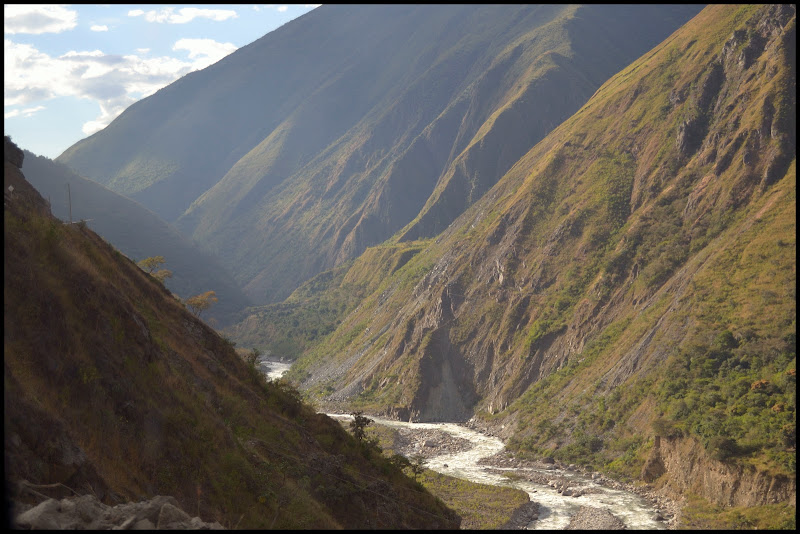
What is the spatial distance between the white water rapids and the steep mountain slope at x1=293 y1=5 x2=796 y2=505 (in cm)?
341

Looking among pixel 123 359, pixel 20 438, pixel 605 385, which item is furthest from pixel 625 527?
pixel 20 438

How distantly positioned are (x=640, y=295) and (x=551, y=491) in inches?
1206

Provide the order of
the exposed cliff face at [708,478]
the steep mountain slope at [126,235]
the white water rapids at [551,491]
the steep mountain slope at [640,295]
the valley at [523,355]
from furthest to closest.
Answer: the steep mountain slope at [126,235]
the steep mountain slope at [640,295]
the white water rapids at [551,491]
the exposed cliff face at [708,478]
the valley at [523,355]

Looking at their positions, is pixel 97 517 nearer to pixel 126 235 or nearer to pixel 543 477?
pixel 543 477

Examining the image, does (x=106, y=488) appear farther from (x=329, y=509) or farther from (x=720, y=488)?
(x=720, y=488)

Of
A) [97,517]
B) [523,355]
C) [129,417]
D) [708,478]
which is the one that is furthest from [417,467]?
[523,355]

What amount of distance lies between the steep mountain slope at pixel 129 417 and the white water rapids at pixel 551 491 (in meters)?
25.0

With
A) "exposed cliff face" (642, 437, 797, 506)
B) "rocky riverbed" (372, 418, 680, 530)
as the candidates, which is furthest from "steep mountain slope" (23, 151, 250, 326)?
"exposed cliff face" (642, 437, 797, 506)

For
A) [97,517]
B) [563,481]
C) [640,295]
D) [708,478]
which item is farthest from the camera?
[640,295]

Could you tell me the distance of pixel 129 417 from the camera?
1898cm

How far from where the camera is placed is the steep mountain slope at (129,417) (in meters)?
15.9

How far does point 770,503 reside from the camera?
45281 mm

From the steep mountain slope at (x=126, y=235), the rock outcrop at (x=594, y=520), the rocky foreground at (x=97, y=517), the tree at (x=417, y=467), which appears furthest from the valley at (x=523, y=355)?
the steep mountain slope at (x=126, y=235)

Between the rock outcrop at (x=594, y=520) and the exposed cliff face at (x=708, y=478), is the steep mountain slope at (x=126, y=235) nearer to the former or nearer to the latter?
the exposed cliff face at (x=708, y=478)
